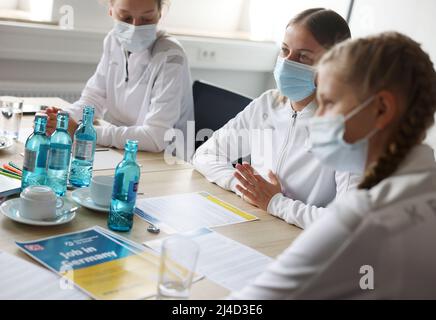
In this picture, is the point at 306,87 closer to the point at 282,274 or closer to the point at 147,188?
the point at 147,188

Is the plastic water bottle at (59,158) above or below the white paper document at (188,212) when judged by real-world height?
above

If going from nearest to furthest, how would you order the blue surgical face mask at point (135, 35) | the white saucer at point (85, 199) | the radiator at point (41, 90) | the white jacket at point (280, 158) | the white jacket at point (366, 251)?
1. the white jacket at point (366, 251)
2. the white saucer at point (85, 199)
3. the white jacket at point (280, 158)
4. the blue surgical face mask at point (135, 35)
5. the radiator at point (41, 90)

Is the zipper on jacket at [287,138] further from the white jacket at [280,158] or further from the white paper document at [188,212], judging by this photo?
the white paper document at [188,212]

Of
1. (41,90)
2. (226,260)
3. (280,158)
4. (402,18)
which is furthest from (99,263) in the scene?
(402,18)

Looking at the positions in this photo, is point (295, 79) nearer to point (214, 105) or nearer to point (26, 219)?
point (214, 105)

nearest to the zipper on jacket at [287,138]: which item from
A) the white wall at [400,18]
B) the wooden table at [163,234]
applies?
the wooden table at [163,234]

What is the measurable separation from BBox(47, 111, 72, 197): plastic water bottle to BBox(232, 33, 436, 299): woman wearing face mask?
749 millimetres

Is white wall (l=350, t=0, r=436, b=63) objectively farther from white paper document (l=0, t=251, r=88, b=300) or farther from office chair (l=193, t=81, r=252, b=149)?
white paper document (l=0, t=251, r=88, b=300)

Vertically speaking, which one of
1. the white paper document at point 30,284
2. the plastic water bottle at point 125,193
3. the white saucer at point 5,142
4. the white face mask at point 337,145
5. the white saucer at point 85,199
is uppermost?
the white face mask at point 337,145

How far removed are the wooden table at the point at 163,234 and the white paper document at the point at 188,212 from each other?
4 cm

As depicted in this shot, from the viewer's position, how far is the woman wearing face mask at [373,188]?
97 centimetres

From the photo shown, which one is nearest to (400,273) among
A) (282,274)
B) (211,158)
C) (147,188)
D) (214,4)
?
(282,274)

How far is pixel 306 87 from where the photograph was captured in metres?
1.89
